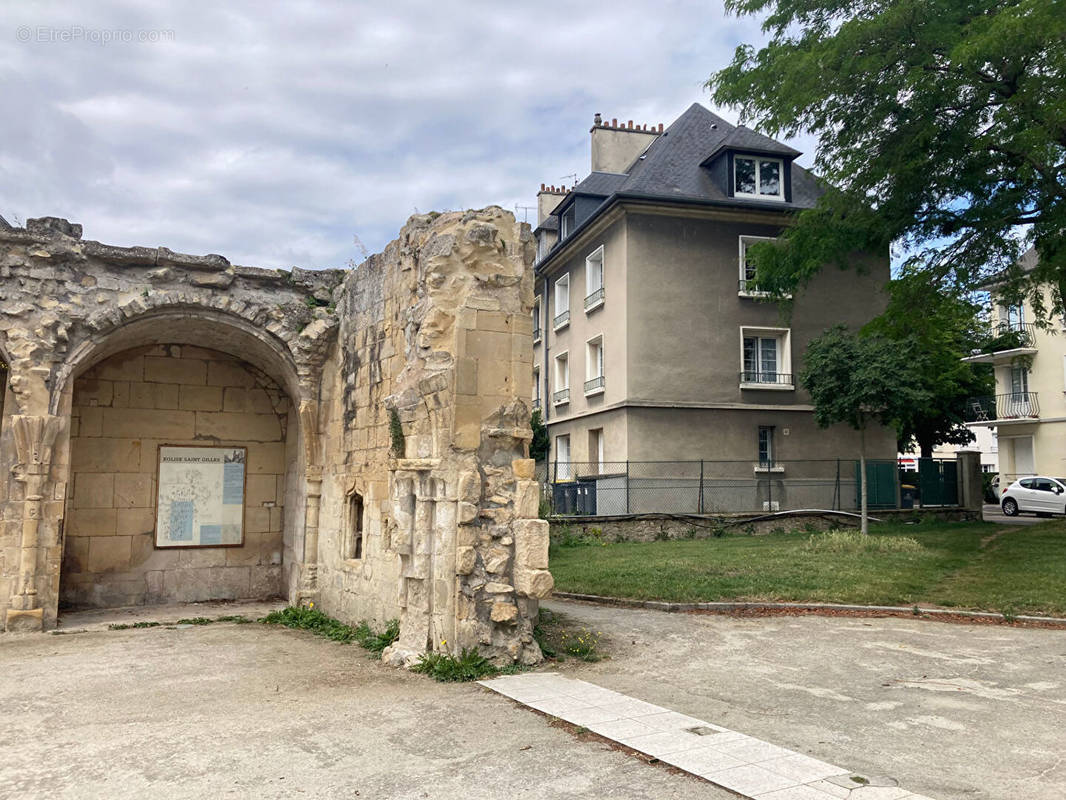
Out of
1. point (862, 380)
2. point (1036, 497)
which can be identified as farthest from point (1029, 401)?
point (862, 380)

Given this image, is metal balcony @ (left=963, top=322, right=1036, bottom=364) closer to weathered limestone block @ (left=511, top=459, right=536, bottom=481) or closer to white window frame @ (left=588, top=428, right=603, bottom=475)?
white window frame @ (left=588, top=428, right=603, bottom=475)

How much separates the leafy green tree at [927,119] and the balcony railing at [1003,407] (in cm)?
2103

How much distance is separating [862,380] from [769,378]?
5913 mm

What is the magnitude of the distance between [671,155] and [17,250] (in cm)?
1793

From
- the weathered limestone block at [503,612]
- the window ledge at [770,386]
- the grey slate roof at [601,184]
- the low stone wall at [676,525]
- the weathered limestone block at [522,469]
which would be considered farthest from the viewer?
the grey slate roof at [601,184]

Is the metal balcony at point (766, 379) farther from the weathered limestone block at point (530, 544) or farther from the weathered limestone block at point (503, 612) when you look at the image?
the weathered limestone block at point (503, 612)

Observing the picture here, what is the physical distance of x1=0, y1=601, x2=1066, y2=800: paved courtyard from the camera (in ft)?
Result: 15.7

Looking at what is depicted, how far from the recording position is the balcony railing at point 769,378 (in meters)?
22.7

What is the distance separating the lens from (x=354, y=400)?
1053 cm

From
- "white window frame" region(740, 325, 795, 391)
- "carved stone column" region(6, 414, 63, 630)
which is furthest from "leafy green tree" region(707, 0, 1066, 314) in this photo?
"carved stone column" region(6, 414, 63, 630)

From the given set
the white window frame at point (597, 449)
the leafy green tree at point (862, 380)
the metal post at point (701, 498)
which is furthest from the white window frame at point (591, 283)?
the leafy green tree at point (862, 380)

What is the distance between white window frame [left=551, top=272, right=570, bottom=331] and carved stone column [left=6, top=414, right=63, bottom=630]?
17624 millimetres

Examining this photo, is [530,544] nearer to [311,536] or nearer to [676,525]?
[311,536]

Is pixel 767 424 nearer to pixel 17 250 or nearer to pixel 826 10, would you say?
pixel 826 10
